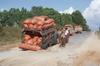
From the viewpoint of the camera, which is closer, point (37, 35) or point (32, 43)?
point (32, 43)

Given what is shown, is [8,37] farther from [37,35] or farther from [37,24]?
[37,24]

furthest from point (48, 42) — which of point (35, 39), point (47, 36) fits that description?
point (35, 39)

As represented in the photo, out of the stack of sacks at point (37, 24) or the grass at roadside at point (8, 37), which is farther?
the grass at roadside at point (8, 37)

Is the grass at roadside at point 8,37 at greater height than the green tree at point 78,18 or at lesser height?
lesser

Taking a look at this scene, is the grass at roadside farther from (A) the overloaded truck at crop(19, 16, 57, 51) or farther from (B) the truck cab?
(B) the truck cab

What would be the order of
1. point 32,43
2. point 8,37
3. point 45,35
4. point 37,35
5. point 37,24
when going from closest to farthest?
point 37,24 → point 32,43 → point 45,35 → point 37,35 → point 8,37

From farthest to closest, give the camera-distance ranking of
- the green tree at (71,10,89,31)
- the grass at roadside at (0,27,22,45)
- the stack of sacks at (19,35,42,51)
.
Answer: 1. the green tree at (71,10,89,31)
2. the grass at roadside at (0,27,22,45)
3. the stack of sacks at (19,35,42,51)

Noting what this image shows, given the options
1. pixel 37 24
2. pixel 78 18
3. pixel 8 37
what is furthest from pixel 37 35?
pixel 78 18

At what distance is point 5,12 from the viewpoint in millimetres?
61594

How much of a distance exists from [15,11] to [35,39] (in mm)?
56942

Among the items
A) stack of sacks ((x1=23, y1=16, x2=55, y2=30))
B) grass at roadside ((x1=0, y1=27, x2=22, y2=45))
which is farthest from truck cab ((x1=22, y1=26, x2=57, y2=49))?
grass at roadside ((x1=0, y1=27, x2=22, y2=45))


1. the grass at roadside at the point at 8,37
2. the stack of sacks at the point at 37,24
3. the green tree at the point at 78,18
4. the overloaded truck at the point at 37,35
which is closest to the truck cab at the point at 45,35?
the overloaded truck at the point at 37,35

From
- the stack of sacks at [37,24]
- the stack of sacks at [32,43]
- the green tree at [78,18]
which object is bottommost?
the stack of sacks at [32,43]

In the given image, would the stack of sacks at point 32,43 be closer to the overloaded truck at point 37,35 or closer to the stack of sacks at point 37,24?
the overloaded truck at point 37,35
